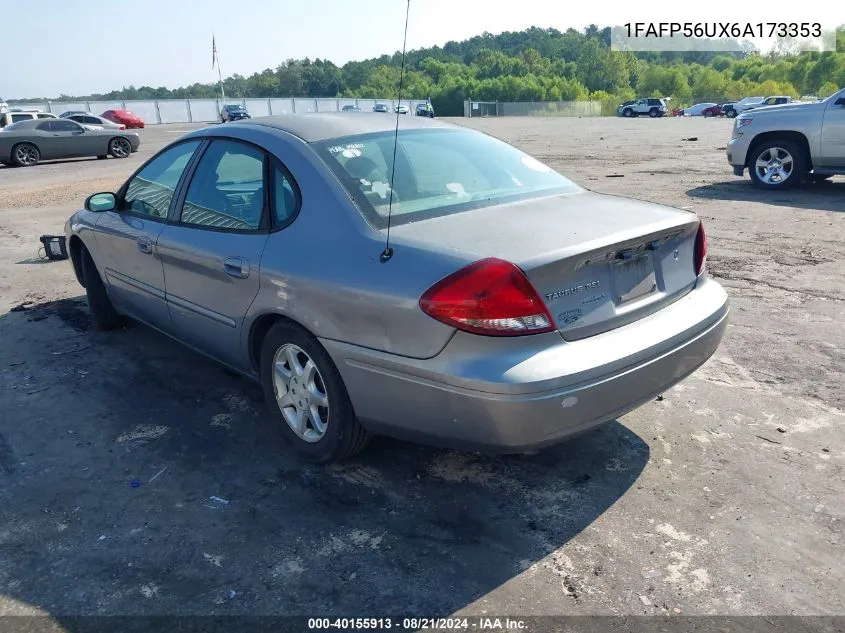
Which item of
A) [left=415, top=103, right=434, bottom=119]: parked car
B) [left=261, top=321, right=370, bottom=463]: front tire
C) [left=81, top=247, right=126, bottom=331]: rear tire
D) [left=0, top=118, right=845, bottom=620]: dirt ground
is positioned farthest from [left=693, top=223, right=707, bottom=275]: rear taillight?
[left=415, top=103, right=434, bottom=119]: parked car

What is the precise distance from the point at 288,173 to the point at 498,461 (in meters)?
1.75

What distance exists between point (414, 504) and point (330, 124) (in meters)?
2.04

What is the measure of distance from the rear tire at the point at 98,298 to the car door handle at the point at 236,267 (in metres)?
2.14

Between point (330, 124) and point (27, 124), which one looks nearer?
point (330, 124)

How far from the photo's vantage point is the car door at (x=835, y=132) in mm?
10383

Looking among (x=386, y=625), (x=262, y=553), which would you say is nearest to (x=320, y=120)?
(x=262, y=553)

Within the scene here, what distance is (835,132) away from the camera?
1041 centimetres

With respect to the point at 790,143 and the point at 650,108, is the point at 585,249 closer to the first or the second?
the point at 790,143

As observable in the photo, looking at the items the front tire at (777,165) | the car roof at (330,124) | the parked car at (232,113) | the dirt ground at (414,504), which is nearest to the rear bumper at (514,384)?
the dirt ground at (414,504)

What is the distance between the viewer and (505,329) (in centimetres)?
263

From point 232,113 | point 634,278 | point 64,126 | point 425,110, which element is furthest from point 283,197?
point 232,113

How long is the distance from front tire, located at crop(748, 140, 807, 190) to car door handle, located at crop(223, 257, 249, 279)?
1038 centimetres

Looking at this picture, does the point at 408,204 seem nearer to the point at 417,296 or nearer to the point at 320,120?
the point at 417,296

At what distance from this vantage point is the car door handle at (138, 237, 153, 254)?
14.1 feet
